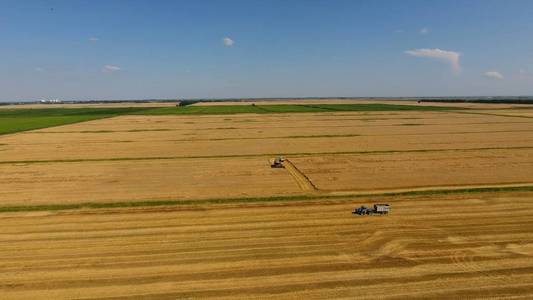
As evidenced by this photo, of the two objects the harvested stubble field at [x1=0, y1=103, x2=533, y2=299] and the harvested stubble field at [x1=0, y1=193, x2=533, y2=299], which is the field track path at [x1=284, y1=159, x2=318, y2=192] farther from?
the harvested stubble field at [x1=0, y1=193, x2=533, y2=299]

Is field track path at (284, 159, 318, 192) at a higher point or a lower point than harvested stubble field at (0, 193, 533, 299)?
higher

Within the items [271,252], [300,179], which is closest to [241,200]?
[300,179]

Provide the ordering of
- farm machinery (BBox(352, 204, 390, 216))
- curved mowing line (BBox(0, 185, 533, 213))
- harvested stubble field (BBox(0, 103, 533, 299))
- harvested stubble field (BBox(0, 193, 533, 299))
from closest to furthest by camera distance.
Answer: harvested stubble field (BBox(0, 193, 533, 299)) → harvested stubble field (BBox(0, 103, 533, 299)) → farm machinery (BBox(352, 204, 390, 216)) → curved mowing line (BBox(0, 185, 533, 213))

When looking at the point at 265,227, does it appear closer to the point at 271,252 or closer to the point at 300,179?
the point at 271,252

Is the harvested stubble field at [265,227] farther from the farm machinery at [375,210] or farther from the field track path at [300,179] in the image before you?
the farm machinery at [375,210]

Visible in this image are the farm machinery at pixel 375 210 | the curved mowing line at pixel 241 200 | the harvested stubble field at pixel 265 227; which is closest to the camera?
the harvested stubble field at pixel 265 227

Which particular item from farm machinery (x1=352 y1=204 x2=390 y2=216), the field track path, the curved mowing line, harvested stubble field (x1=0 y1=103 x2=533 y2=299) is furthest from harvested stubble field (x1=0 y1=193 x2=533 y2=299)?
the field track path

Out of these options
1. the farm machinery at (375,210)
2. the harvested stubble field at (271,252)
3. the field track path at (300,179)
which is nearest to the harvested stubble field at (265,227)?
the harvested stubble field at (271,252)

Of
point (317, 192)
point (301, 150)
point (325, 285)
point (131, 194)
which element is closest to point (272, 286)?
point (325, 285)

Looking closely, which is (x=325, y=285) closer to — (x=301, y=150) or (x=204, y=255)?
(x=204, y=255)
